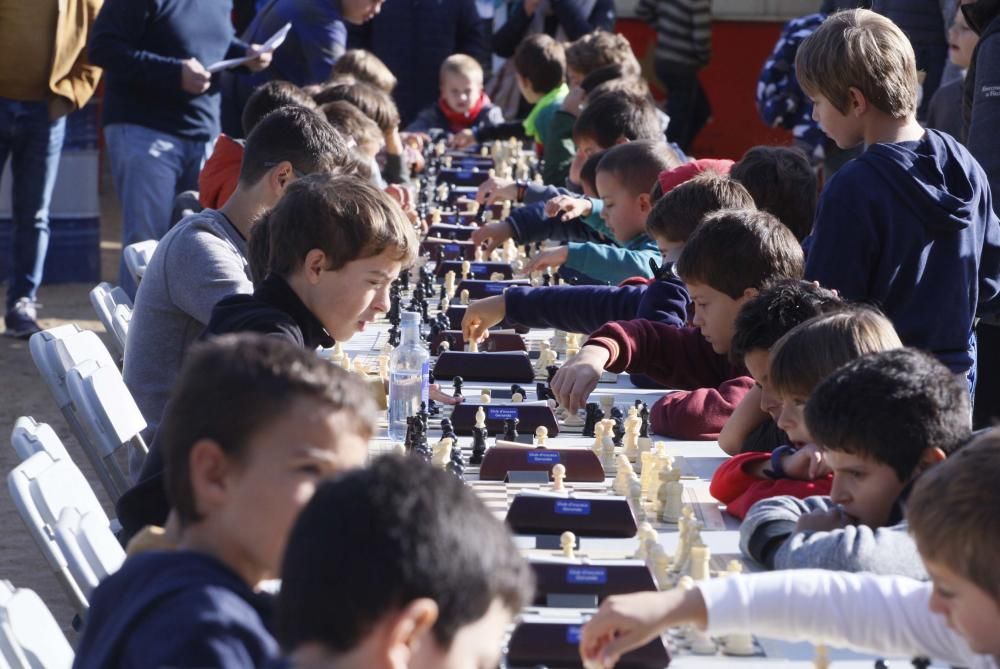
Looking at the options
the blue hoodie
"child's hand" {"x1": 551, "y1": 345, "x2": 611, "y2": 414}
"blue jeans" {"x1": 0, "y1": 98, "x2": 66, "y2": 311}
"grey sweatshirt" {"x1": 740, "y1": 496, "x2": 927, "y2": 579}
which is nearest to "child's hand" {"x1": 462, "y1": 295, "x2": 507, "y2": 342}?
"child's hand" {"x1": 551, "y1": 345, "x2": 611, "y2": 414}

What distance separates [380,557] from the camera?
143cm

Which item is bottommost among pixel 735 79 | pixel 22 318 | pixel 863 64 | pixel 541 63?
pixel 22 318

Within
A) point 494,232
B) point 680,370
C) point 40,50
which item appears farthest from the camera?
point 40,50

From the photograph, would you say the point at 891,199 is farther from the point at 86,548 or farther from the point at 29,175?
the point at 29,175

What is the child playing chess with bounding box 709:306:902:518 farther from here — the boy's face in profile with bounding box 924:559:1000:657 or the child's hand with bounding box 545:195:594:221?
the child's hand with bounding box 545:195:594:221

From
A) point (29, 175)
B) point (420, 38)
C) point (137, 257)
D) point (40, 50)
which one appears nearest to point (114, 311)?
point (137, 257)

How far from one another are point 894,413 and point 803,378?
18.4 inches

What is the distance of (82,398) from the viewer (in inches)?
141

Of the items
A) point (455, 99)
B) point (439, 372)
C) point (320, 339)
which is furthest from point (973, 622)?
point (455, 99)

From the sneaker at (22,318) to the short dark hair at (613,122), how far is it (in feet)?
11.0

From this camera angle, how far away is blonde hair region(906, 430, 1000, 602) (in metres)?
1.85

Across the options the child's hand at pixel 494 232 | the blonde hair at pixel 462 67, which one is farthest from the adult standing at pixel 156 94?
the blonde hair at pixel 462 67

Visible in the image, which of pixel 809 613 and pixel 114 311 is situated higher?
pixel 809 613

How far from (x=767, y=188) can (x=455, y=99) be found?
5.50m
